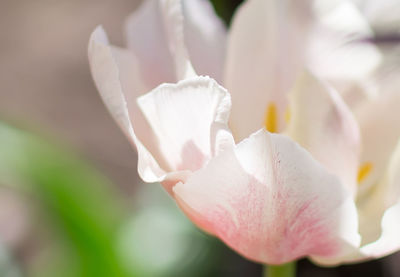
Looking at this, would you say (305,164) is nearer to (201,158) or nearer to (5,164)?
(201,158)

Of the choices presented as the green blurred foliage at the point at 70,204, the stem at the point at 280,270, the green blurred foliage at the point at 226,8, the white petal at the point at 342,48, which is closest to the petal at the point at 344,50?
the white petal at the point at 342,48

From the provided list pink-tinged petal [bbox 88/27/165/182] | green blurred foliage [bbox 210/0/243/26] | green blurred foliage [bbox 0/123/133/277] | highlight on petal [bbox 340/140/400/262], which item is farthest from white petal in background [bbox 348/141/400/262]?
green blurred foliage [bbox 210/0/243/26]

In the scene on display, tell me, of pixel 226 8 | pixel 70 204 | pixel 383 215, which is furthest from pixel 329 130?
pixel 226 8

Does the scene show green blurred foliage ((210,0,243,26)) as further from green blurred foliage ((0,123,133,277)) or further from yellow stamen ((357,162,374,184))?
yellow stamen ((357,162,374,184))

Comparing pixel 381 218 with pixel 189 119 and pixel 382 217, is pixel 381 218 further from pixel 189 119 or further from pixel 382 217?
pixel 189 119

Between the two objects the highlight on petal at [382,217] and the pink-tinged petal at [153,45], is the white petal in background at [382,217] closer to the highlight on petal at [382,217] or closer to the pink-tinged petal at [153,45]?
the highlight on petal at [382,217]

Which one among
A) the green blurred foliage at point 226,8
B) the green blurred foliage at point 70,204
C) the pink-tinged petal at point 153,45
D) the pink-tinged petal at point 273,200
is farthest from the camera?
the green blurred foliage at point 226,8
